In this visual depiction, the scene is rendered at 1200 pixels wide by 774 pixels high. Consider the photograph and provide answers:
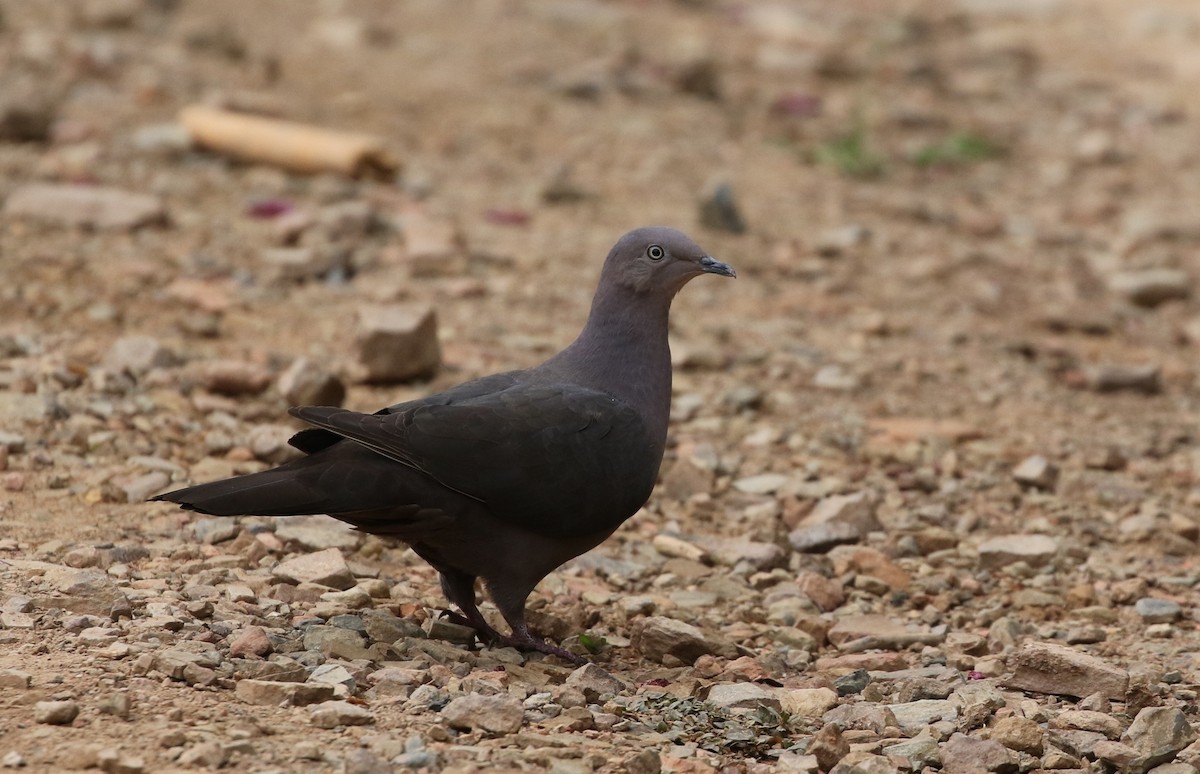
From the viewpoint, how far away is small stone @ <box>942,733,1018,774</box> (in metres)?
3.81

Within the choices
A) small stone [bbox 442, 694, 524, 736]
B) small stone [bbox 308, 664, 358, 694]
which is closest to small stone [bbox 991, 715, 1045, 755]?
small stone [bbox 442, 694, 524, 736]

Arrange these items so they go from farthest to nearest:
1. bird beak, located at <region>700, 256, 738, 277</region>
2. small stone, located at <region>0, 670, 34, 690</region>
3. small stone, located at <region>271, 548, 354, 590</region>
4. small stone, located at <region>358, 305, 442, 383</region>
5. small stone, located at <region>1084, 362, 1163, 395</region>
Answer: small stone, located at <region>1084, 362, 1163, 395</region>
small stone, located at <region>358, 305, 442, 383</region>
bird beak, located at <region>700, 256, 738, 277</region>
small stone, located at <region>271, 548, 354, 590</region>
small stone, located at <region>0, 670, 34, 690</region>

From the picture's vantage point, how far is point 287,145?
8703 millimetres

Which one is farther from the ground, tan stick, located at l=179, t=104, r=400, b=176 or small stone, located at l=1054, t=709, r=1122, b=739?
tan stick, located at l=179, t=104, r=400, b=176

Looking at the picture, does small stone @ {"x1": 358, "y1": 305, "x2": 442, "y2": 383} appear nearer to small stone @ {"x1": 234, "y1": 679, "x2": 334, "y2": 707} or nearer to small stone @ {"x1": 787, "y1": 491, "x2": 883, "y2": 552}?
small stone @ {"x1": 787, "y1": 491, "x2": 883, "y2": 552}

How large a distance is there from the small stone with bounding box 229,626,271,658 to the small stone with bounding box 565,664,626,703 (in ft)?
2.58

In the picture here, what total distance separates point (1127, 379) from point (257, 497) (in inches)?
178

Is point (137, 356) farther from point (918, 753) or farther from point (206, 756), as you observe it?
point (918, 753)

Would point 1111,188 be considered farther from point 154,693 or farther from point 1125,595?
point 154,693

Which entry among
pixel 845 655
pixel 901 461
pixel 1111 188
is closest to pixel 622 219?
pixel 901 461

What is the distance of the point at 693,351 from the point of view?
7.02 meters

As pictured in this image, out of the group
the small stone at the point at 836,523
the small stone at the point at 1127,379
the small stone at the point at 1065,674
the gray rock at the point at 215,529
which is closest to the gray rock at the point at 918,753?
the small stone at the point at 1065,674

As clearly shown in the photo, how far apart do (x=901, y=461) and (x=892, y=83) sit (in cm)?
641

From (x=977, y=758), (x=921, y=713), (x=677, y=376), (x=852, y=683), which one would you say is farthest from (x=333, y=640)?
(x=677, y=376)
